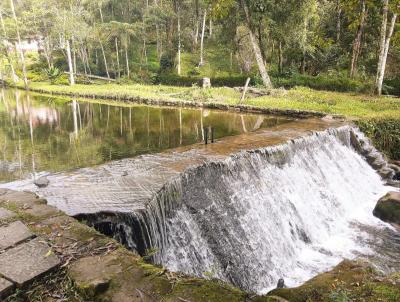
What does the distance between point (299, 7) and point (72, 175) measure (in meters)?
19.9

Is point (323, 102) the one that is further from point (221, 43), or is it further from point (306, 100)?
point (221, 43)

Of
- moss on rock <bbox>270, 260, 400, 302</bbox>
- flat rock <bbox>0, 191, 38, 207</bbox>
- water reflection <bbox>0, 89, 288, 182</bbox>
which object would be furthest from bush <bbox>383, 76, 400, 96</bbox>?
flat rock <bbox>0, 191, 38, 207</bbox>

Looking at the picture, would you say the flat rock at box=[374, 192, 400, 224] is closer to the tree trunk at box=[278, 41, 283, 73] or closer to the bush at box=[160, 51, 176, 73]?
the tree trunk at box=[278, 41, 283, 73]

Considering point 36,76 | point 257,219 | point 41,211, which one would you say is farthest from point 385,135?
point 36,76

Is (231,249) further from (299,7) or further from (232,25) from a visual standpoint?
(232,25)

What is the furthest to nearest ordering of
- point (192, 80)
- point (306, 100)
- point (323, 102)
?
point (192, 80) < point (306, 100) < point (323, 102)

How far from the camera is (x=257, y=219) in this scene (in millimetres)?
7539

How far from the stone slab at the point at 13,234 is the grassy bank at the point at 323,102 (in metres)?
12.5

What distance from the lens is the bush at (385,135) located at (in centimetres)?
1373

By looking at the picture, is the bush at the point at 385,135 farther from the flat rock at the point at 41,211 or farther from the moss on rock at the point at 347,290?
the flat rock at the point at 41,211

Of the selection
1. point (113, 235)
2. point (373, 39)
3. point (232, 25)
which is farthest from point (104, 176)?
point (373, 39)

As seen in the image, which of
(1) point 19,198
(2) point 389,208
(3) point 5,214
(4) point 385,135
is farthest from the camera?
(4) point 385,135

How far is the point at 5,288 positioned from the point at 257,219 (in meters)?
5.22

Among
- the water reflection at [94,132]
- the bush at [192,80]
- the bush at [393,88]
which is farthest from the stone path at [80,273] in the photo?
the bush at [192,80]
